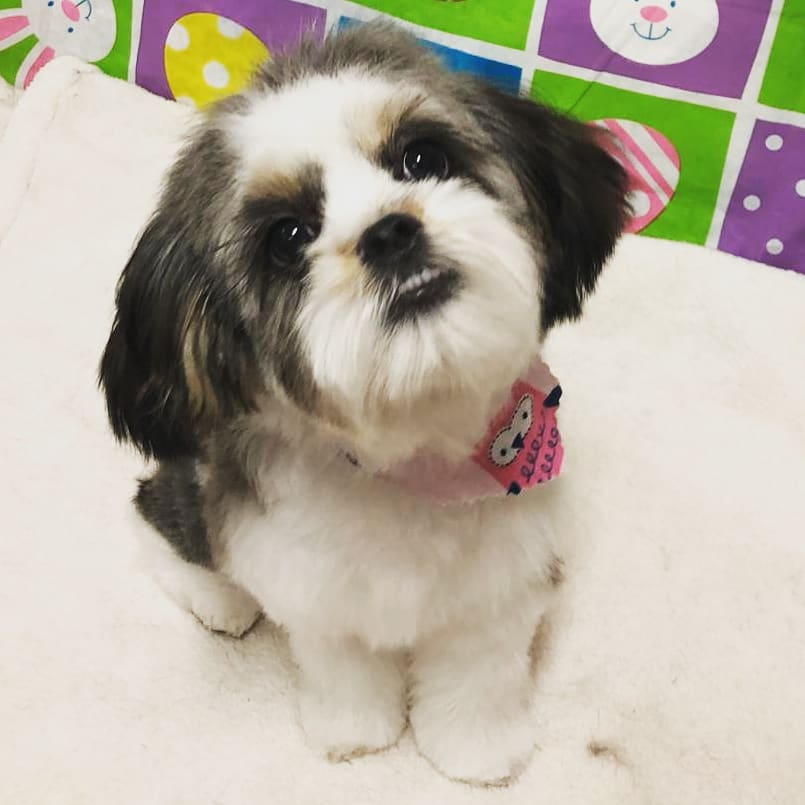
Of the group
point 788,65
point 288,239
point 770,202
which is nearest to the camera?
point 288,239

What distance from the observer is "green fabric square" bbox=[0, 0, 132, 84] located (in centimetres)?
232

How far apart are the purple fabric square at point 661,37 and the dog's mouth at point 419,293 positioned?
1245 mm

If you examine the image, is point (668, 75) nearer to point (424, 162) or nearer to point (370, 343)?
point (424, 162)

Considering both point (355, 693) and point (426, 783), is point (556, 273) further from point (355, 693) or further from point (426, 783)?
point (426, 783)

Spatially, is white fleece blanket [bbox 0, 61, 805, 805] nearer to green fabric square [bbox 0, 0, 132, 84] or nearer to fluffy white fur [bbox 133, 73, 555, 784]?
fluffy white fur [bbox 133, 73, 555, 784]

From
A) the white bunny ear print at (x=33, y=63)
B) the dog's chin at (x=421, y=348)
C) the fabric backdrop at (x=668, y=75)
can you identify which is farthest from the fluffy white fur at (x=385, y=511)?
the white bunny ear print at (x=33, y=63)

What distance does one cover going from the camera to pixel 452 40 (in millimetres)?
2051

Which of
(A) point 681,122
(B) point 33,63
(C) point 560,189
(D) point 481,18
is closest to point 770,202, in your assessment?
(A) point 681,122

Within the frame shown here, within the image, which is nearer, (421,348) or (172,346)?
(421,348)

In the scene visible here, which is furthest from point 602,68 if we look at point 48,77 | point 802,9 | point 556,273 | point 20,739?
point 20,739

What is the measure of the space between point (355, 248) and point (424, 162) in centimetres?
14

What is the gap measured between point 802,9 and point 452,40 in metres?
0.63

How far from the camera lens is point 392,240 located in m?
0.92

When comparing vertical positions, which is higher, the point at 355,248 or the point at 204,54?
the point at 355,248
